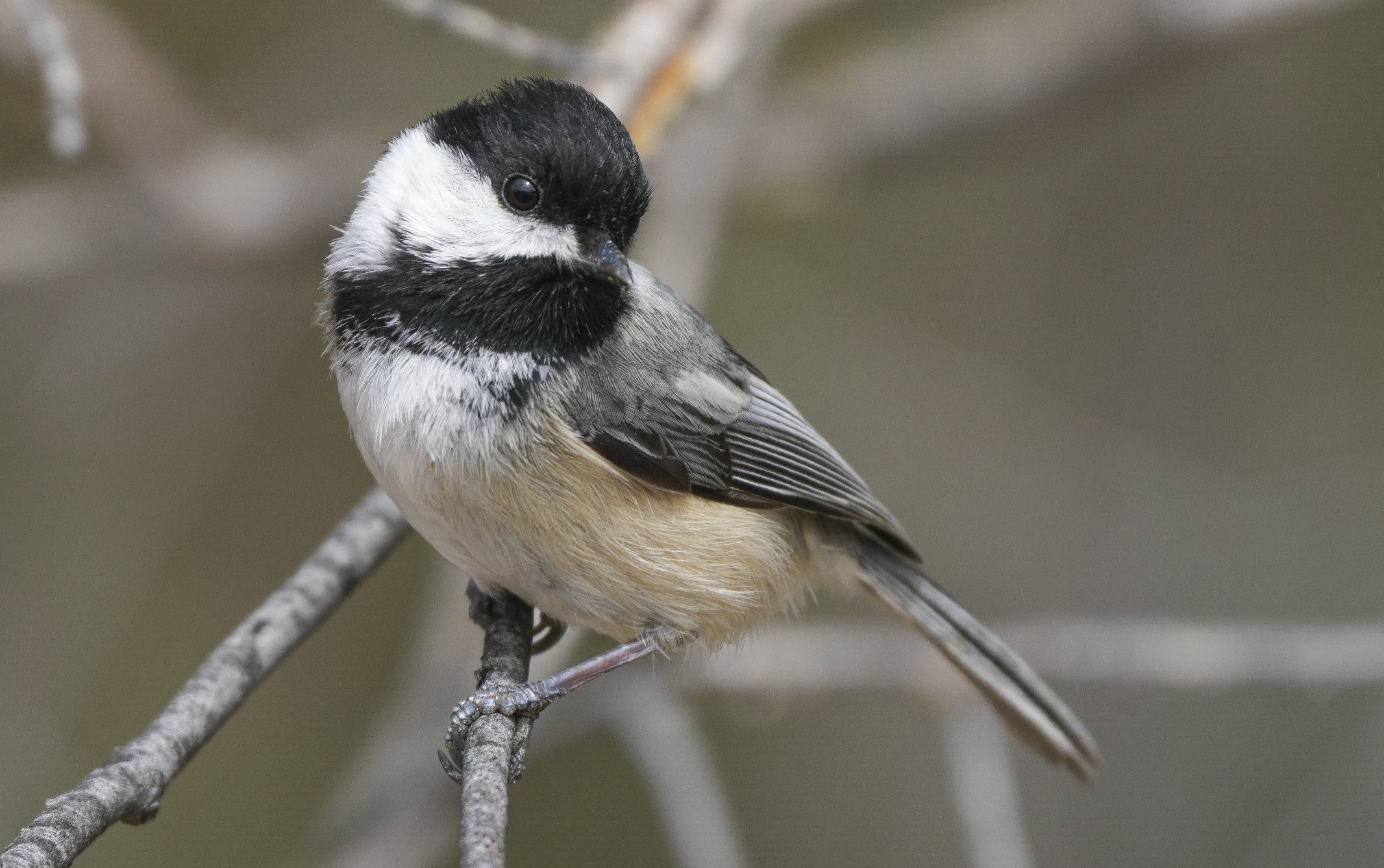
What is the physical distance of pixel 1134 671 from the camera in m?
2.68

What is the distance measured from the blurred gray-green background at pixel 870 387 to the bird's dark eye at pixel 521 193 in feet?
6.54

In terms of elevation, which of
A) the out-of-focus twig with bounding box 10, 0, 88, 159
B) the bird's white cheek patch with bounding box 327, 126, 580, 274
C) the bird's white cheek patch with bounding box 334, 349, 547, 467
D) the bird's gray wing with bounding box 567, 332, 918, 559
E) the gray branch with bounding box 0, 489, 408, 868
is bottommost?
the gray branch with bounding box 0, 489, 408, 868

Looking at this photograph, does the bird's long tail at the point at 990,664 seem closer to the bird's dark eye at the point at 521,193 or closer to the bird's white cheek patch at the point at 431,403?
the bird's white cheek patch at the point at 431,403

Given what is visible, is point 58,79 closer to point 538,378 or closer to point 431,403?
point 431,403

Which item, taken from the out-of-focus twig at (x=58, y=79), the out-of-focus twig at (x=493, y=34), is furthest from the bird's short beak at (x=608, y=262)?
the out-of-focus twig at (x=58, y=79)

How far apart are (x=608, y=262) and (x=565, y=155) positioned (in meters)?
0.20

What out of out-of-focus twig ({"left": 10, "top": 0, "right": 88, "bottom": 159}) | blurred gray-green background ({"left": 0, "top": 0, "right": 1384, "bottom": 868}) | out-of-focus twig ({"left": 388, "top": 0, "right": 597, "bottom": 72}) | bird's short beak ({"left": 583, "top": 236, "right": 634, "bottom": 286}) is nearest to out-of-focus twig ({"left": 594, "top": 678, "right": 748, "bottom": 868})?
blurred gray-green background ({"left": 0, "top": 0, "right": 1384, "bottom": 868})

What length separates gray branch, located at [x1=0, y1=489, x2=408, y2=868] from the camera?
4.84 ft

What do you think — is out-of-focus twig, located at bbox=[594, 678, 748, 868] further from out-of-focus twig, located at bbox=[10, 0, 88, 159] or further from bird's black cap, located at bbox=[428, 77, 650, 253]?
out-of-focus twig, located at bbox=[10, 0, 88, 159]

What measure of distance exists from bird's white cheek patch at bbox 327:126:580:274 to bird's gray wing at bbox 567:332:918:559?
29 cm

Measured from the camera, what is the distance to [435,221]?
2082 mm

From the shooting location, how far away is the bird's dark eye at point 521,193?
204cm

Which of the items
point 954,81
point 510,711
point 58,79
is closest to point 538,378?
point 510,711

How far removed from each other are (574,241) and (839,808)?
10.5 feet
